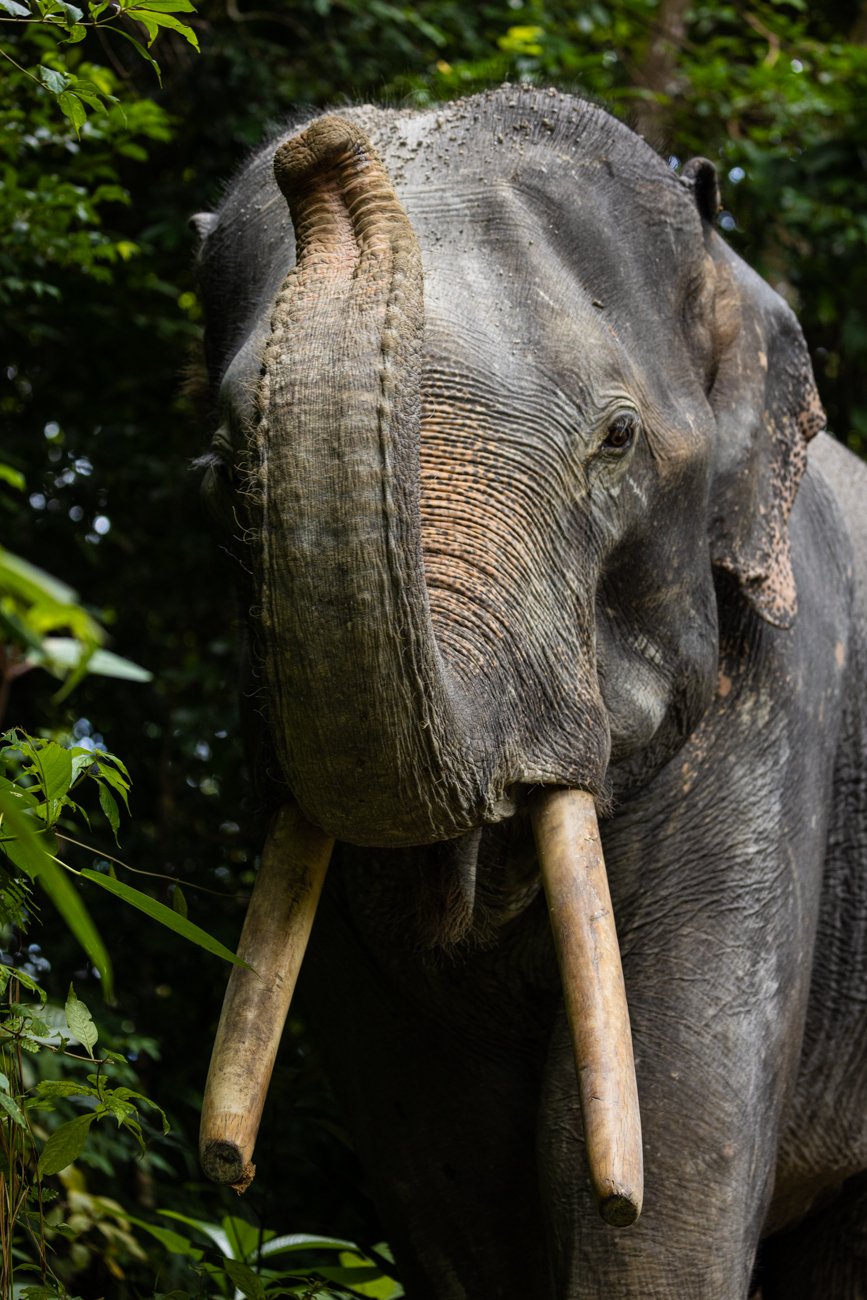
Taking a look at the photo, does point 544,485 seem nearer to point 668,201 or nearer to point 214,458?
point 214,458

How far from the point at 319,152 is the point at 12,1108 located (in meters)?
1.13

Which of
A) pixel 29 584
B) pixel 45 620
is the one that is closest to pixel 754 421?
pixel 45 620

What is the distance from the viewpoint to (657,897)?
10.3ft

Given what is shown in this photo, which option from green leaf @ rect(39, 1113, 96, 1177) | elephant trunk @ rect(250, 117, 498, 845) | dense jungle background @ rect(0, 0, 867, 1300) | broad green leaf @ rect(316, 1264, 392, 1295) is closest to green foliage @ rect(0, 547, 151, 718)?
elephant trunk @ rect(250, 117, 498, 845)

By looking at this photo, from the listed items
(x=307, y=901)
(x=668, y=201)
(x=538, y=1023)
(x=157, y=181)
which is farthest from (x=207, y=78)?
(x=307, y=901)

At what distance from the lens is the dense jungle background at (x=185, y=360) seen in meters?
4.70

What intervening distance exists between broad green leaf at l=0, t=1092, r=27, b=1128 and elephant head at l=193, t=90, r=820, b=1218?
1.50 feet

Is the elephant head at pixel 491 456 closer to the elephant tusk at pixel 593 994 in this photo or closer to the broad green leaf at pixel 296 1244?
the elephant tusk at pixel 593 994

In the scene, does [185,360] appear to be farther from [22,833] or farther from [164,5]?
[22,833]

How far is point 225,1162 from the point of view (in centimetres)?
230

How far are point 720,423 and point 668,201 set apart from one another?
357 mm

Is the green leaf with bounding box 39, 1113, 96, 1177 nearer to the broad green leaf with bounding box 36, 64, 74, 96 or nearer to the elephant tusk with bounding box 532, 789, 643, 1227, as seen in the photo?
the elephant tusk with bounding box 532, 789, 643, 1227

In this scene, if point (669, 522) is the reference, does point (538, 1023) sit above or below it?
below

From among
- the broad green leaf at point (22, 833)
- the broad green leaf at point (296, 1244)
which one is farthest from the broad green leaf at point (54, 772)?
the broad green leaf at point (296, 1244)
